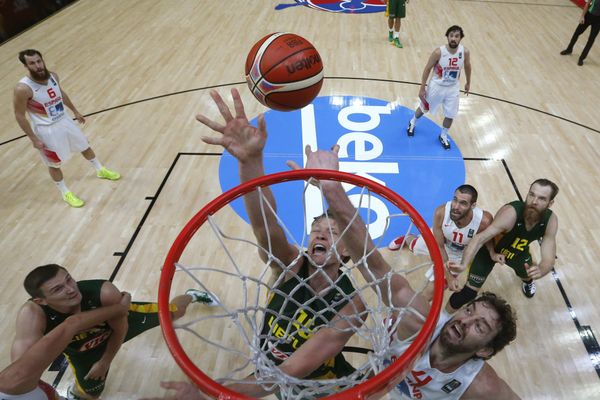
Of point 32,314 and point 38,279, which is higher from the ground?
point 38,279

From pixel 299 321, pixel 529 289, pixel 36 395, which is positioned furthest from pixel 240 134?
pixel 529 289

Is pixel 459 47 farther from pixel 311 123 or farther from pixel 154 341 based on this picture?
pixel 154 341

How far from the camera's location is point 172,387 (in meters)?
1.42

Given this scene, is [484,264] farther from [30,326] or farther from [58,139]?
[58,139]

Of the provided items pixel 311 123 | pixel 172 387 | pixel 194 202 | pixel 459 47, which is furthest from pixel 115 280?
pixel 459 47

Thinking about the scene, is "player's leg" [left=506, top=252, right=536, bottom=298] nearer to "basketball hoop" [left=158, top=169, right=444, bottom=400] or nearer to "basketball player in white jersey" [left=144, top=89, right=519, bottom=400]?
"basketball player in white jersey" [left=144, top=89, right=519, bottom=400]

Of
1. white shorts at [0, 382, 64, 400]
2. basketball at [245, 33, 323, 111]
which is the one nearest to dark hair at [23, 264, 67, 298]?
white shorts at [0, 382, 64, 400]

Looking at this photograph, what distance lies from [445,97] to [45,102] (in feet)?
14.7

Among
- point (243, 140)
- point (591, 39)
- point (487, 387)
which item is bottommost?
point (591, 39)

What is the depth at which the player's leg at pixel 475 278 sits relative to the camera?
3.27m

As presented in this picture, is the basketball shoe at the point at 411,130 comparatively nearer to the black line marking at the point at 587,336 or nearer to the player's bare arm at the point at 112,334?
the black line marking at the point at 587,336

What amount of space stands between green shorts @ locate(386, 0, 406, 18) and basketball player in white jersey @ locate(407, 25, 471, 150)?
3.11 metres

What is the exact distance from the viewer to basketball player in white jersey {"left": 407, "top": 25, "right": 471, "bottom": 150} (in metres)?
4.95

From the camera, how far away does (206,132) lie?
561 centimetres
